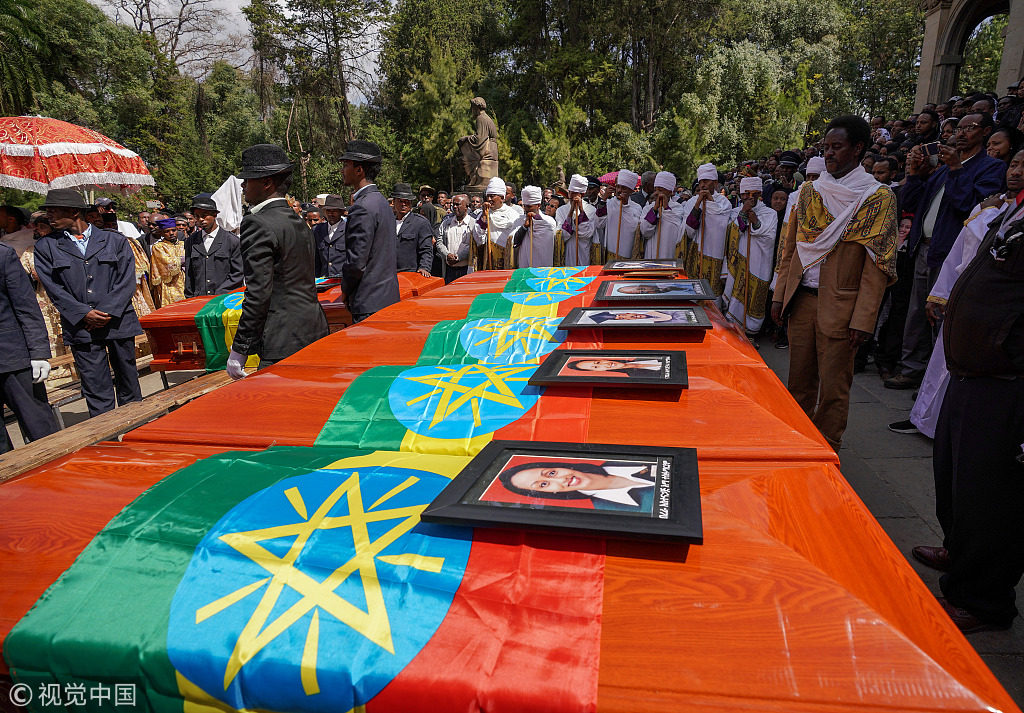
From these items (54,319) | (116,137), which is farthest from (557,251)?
(116,137)

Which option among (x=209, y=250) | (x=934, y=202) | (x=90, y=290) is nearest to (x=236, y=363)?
(x=90, y=290)

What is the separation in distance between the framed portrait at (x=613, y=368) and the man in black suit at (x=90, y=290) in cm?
367

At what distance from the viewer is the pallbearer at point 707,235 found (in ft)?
19.3

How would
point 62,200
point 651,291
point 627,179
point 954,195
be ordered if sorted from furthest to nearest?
point 627,179 → point 954,195 → point 62,200 → point 651,291

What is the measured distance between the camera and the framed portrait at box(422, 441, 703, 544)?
1.07m

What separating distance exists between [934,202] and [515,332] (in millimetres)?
3822

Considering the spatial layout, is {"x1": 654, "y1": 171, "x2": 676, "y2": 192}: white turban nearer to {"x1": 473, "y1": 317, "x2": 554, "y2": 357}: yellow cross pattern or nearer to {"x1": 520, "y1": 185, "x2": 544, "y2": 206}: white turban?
{"x1": 520, "y1": 185, "x2": 544, "y2": 206}: white turban

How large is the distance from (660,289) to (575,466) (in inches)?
75.7

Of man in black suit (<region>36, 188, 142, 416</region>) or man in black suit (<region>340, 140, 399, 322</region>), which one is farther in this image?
man in black suit (<region>36, 188, 142, 416</region>)

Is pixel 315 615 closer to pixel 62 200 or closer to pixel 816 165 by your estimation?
pixel 62 200

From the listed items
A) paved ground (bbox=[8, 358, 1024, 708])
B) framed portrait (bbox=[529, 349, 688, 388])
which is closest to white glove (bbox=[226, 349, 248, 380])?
framed portrait (bbox=[529, 349, 688, 388])

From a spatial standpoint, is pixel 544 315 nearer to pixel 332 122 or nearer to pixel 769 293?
pixel 769 293

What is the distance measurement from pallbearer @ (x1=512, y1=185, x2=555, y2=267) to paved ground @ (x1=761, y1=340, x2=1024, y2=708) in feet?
10.7

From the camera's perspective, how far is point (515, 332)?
253 centimetres
